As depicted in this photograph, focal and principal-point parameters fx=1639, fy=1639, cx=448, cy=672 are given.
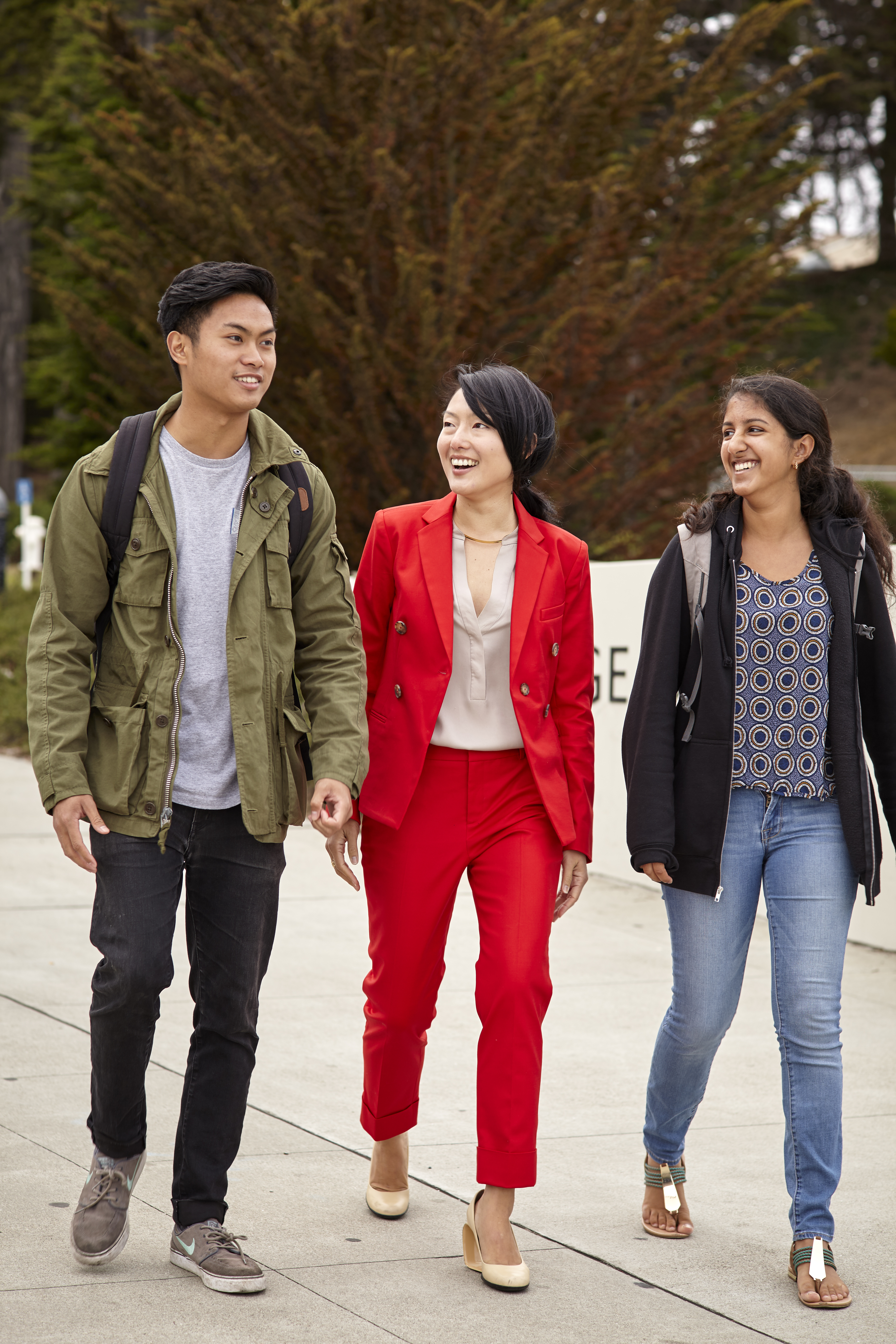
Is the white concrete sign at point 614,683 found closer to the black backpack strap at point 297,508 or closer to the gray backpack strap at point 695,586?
the gray backpack strap at point 695,586

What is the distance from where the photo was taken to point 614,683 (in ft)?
27.2

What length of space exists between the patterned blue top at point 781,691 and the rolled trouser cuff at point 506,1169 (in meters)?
0.92

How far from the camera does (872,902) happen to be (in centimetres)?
361

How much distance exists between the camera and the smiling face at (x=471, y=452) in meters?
3.66

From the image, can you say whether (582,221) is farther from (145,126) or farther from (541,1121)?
(541,1121)

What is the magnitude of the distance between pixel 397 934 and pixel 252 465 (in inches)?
42.5

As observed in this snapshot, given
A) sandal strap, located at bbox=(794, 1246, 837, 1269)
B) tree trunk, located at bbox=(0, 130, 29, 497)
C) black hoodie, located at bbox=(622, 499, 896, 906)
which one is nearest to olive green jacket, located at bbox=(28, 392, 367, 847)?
black hoodie, located at bbox=(622, 499, 896, 906)

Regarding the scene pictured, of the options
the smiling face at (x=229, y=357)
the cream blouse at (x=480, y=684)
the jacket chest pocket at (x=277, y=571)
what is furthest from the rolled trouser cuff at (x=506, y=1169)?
the smiling face at (x=229, y=357)

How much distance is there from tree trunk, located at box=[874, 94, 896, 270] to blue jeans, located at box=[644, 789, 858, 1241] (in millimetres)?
39986

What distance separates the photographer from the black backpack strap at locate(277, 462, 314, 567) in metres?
3.39

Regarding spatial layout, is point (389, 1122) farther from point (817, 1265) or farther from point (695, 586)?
point (695, 586)

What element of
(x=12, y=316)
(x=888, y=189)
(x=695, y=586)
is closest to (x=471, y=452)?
(x=695, y=586)

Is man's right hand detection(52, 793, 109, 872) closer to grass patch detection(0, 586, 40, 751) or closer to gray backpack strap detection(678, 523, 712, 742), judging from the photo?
gray backpack strap detection(678, 523, 712, 742)

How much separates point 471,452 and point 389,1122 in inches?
59.8
